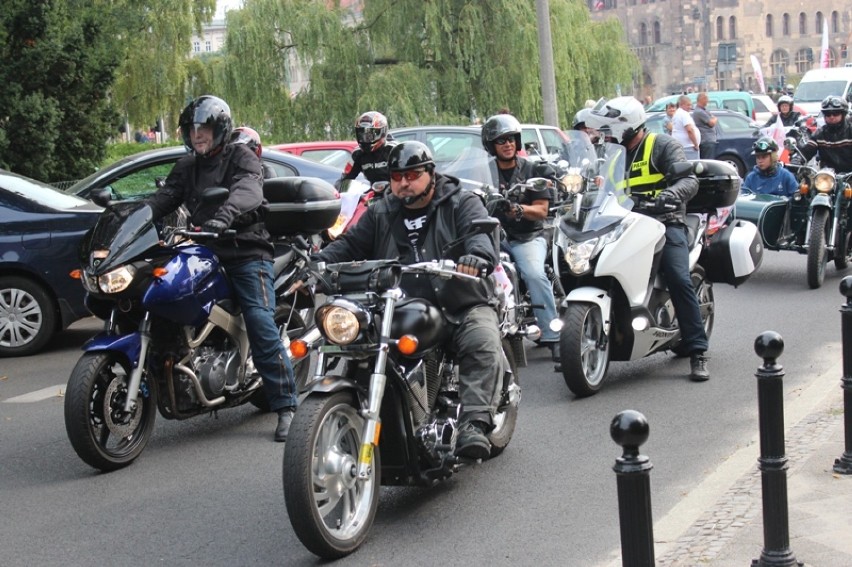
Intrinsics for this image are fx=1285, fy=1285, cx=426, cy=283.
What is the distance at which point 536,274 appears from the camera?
9641mm

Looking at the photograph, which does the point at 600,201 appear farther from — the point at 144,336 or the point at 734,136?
the point at 734,136

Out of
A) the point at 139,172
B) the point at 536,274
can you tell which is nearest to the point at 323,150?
the point at 139,172

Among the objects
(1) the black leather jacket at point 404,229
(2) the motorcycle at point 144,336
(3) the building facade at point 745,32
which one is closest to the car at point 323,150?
(2) the motorcycle at point 144,336

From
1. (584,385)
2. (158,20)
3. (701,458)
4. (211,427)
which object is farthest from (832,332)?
(158,20)

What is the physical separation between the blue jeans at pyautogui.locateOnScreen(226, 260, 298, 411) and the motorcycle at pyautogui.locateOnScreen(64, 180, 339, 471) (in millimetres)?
118

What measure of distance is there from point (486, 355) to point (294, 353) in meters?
0.91

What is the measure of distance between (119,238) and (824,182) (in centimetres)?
881

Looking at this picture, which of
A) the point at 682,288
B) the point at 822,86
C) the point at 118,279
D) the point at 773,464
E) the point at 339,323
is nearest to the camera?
the point at 773,464

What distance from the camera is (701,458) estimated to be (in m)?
6.84

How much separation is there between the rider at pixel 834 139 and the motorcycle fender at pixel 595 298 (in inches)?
263

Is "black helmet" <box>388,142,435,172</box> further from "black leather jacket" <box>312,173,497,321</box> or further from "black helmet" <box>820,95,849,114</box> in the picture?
"black helmet" <box>820,95,849,114</box>

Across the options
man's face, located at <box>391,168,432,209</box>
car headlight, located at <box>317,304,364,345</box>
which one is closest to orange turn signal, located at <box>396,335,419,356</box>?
car headlight, located at <box>317,304,364,345</box>

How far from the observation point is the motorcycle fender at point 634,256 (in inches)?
331

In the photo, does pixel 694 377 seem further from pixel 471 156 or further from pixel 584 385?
pixel 471 156
